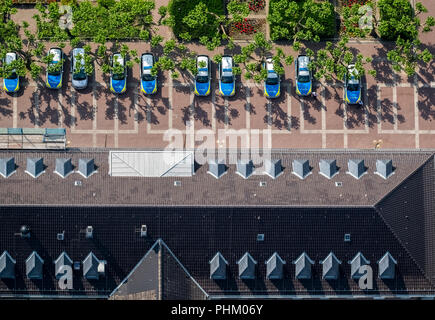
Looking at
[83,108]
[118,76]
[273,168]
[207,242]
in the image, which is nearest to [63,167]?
[83,108]

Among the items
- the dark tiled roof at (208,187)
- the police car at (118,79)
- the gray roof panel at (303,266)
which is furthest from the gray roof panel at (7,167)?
the gray roof panel at (303,266)

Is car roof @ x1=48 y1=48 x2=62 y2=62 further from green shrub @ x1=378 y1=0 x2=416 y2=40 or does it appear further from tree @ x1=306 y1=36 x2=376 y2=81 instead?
green shrub @ x1=378 y1=0 x2=416 y2=40

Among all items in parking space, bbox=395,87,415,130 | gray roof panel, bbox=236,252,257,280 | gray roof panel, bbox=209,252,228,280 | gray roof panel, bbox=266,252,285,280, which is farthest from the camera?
parking space, bbox=395,87,415,130

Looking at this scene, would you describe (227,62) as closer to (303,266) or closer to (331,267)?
(303,266)

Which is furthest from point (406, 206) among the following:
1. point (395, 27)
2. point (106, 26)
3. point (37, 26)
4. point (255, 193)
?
point (37, 26)

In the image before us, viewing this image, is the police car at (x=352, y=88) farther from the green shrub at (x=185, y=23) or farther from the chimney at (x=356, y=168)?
the green shrub at (x=185, y=23)

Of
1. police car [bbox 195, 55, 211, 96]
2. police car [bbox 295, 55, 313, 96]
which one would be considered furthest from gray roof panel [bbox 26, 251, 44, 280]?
police car [bbox 295, 55, 313, 96]

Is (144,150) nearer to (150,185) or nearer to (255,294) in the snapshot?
(150,185)

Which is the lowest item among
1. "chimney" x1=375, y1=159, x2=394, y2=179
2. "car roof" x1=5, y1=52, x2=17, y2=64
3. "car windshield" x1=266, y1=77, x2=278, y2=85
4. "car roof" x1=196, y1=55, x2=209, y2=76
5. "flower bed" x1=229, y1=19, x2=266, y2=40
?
"chimney" x1=375, y1=159, x2=394, y2=179

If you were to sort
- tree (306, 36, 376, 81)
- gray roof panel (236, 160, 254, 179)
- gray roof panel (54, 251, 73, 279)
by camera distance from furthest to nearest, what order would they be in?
tree (306, 36, 376, 81) < gray roof panel (236, 160, 254, 179) < gray roof panel (54, 251, 73, 279)
